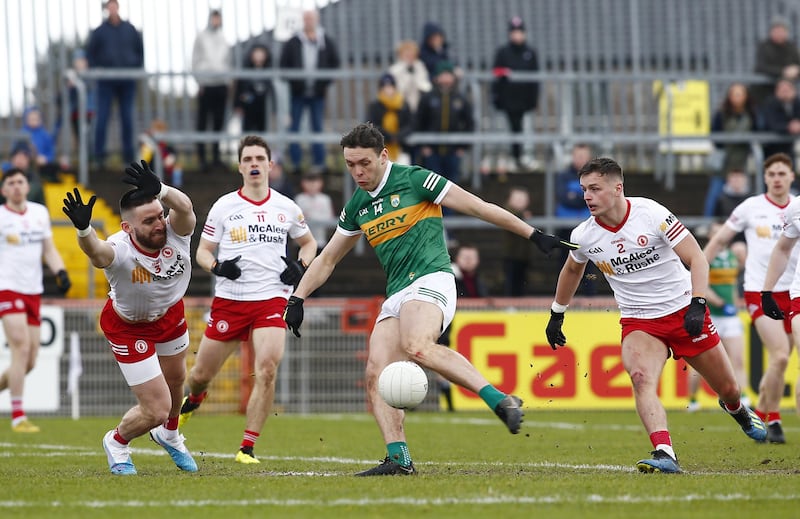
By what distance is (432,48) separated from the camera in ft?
72.8

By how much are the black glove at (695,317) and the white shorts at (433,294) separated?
1.65 m

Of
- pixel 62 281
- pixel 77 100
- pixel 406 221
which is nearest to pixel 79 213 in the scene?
pixel 406 221

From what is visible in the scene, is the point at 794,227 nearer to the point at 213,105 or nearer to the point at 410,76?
the point at 410,76

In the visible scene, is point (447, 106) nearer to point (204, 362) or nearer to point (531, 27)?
point (531, 27)

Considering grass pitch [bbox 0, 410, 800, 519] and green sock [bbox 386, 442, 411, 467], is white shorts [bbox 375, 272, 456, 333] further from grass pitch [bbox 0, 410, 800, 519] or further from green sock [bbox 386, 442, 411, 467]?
grass pitch [bbox 0, 410, 800, 519]

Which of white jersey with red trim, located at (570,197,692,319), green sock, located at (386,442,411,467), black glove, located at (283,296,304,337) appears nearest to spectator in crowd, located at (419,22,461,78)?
white jersey with red trim, located at (570,197,692,319)

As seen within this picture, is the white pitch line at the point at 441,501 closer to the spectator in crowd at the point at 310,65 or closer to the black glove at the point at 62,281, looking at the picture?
the black glove at the point at 62,281

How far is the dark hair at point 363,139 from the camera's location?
31.7ft

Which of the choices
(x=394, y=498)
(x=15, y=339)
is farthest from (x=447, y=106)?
(x=394, y=498)

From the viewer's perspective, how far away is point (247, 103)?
22312 mm

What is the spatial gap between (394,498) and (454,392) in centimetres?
1147

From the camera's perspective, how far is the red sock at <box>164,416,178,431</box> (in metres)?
10.8

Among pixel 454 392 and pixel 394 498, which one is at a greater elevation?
pixel 394 498

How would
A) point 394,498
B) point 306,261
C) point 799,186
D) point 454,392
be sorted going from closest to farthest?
point 394,498 < point 306,261 < point 454,392 < point 799,186
